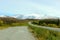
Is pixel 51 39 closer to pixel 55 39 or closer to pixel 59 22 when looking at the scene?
pixel 55 39

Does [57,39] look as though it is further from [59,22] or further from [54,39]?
[59,22]

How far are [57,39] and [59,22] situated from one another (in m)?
43.7

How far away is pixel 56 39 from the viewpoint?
488 inches

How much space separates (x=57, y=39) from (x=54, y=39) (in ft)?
0.91

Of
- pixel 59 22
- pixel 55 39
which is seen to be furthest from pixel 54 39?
pixel 59 22

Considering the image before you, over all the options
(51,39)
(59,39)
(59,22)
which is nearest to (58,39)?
(59,39)

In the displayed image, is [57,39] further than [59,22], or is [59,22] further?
[59,22]

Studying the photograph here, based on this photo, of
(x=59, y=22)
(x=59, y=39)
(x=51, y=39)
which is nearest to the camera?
(x=59, y=39)

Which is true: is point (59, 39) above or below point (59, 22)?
above

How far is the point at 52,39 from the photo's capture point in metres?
12.8

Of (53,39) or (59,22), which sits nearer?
(53,39)

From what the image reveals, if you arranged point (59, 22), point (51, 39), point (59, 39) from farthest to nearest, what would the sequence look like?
point (59, 22) < point (51, 39) < point (59, 39)

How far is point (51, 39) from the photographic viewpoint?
42.8ft

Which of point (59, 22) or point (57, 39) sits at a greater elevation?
point (57, 39)
